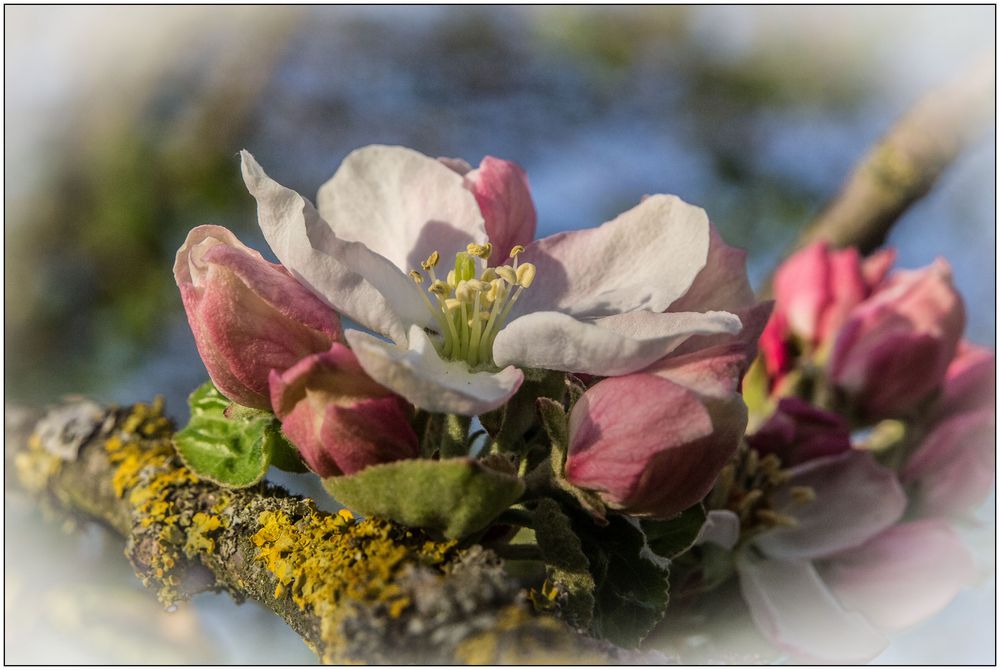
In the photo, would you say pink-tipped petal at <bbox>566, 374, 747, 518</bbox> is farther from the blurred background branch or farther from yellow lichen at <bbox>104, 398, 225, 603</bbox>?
the blurred background branch

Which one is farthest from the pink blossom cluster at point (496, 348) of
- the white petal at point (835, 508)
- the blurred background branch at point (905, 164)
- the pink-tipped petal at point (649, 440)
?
the blurred background branch at point (905, 164)

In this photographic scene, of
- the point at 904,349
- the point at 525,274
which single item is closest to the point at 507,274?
the point at 525,274

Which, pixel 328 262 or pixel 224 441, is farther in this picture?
pixel 224 441

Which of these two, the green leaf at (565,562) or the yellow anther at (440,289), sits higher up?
the yellow anther at (440,289)

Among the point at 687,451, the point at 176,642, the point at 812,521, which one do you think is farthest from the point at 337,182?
the point at 176,642

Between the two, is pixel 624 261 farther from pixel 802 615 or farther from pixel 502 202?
pixel 802 615

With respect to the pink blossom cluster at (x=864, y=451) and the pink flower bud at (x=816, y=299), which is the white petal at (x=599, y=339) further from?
the pink flower bud at (x=816, y=299)
